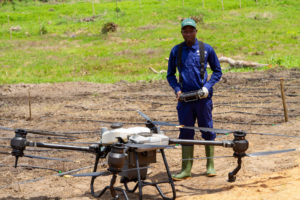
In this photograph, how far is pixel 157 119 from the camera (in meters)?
9.93

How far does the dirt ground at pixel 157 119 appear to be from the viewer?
16.4 ft

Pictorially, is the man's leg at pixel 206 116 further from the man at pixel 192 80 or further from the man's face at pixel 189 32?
the man's face at pixel 189 32

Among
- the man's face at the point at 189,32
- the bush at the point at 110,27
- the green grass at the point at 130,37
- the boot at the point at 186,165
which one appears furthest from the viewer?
the bush at the point at 110,27

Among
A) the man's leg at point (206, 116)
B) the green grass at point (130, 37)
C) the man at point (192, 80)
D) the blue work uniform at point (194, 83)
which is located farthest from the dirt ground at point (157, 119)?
the green grass at point (130, 37)

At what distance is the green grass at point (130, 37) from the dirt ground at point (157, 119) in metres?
2.45

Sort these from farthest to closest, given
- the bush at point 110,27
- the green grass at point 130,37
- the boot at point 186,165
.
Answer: the bush at point 110,27
the green grass at point 130,37
the boot at point 186,165

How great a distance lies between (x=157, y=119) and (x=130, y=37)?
16.3 m

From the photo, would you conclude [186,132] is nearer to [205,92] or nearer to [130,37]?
[205,92]

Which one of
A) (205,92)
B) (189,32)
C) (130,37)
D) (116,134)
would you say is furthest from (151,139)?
(130,37)

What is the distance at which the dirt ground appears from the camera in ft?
16.4

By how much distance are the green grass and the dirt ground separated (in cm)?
245

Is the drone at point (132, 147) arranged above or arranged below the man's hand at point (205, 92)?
below

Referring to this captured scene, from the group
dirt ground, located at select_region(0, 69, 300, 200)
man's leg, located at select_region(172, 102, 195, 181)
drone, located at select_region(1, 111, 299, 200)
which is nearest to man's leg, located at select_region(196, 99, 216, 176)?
man's leg, located at select_region(172, 102, 195, 181)

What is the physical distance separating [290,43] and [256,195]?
61.7 feet
